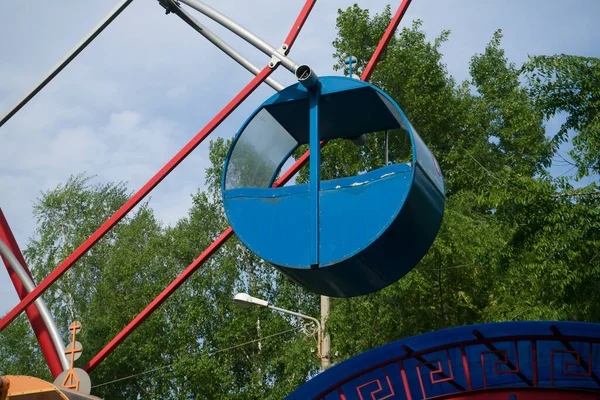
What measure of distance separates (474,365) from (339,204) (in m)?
1.99

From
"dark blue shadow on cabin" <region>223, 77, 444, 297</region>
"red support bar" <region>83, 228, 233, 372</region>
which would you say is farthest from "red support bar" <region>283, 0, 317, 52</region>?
"red support bar" <region>83, 228, 233, 372</region>

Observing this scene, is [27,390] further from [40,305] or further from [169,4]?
[169,4]

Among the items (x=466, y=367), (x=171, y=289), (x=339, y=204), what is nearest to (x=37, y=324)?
(x=171, y=289)

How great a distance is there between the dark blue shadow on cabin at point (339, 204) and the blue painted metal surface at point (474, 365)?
0.99 metres

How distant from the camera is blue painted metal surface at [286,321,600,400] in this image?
6.73 m

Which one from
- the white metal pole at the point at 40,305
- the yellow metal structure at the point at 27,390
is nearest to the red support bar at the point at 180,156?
the yellow metal structure at the point at 27,390

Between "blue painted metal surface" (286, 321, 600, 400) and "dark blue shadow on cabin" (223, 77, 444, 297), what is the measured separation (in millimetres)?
992

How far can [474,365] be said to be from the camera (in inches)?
278

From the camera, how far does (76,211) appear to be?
112ft

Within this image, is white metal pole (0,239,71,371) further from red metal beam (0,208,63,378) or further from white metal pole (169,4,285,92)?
white metal pole (169,4,285,92)

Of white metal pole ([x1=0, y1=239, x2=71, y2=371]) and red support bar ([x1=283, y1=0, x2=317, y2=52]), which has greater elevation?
red support bar ([x1=283, y1=0, x2=317, y2=52])

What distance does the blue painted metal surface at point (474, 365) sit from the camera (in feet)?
22.1

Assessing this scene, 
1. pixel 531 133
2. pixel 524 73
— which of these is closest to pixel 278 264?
pixel 524 73

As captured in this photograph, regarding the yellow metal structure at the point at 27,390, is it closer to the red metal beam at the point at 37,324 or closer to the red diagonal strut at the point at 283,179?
the red diagonal strut at the point at 283,179
